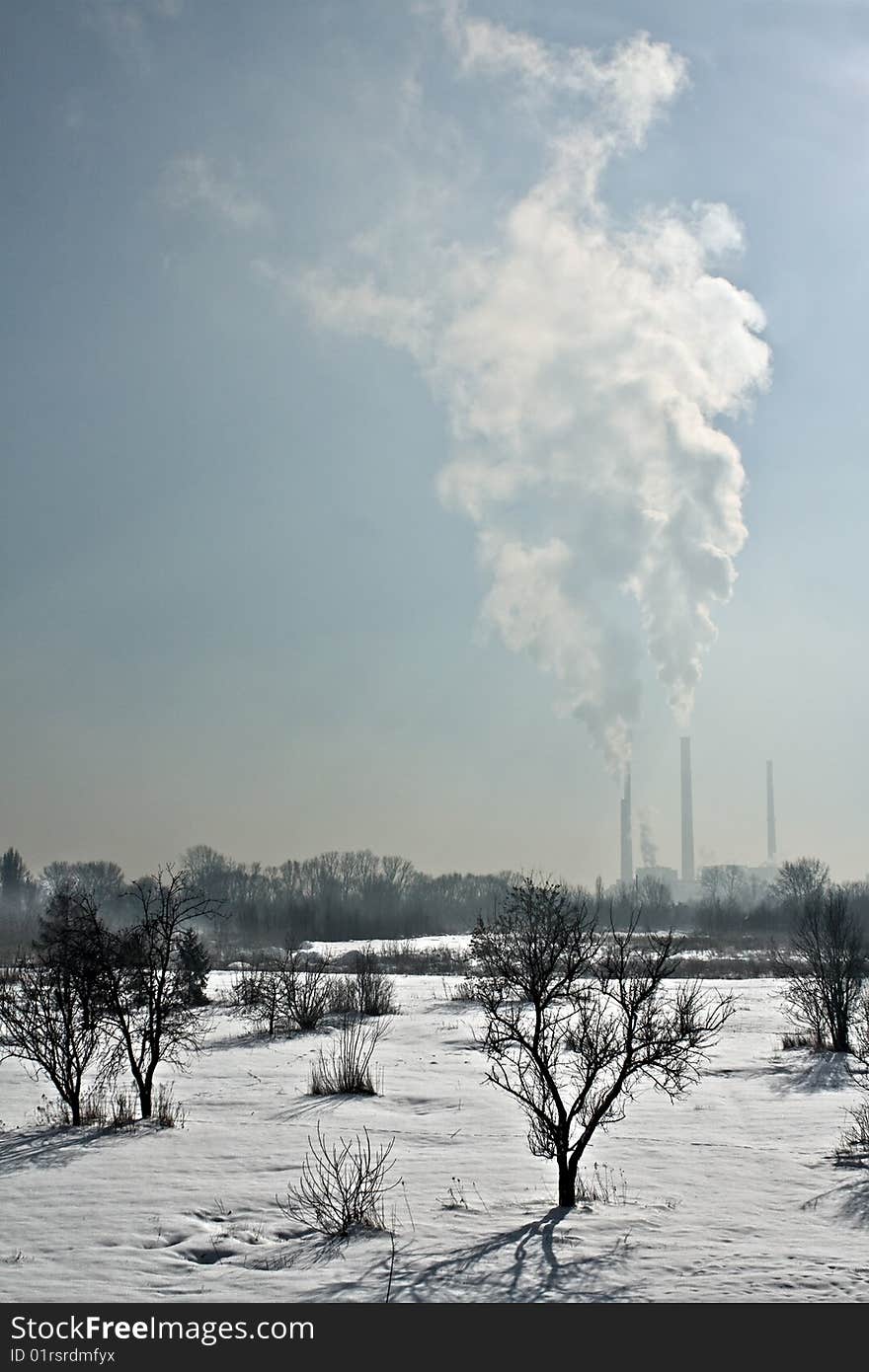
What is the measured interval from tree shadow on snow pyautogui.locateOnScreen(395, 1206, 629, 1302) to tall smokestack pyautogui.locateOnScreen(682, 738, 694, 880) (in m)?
96.4

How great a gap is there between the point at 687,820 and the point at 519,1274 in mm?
99086

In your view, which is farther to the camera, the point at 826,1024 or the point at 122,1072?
the point at 826,1024

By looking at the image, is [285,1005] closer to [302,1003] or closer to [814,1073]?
[302,1003]

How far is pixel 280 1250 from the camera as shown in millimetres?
7801

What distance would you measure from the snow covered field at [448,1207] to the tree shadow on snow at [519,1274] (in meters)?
0.02

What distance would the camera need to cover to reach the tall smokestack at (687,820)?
100250mm

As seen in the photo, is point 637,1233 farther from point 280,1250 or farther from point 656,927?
point 656,927

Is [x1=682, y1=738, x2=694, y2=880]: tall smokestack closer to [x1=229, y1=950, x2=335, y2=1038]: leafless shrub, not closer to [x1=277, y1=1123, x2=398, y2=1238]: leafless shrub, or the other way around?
[x1=229, y1=950, x2=335, y2=1038]: leafless shrub

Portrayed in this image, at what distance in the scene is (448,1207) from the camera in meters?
9.05

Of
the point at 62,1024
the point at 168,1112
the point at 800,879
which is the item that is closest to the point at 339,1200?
the point at 168,1112
